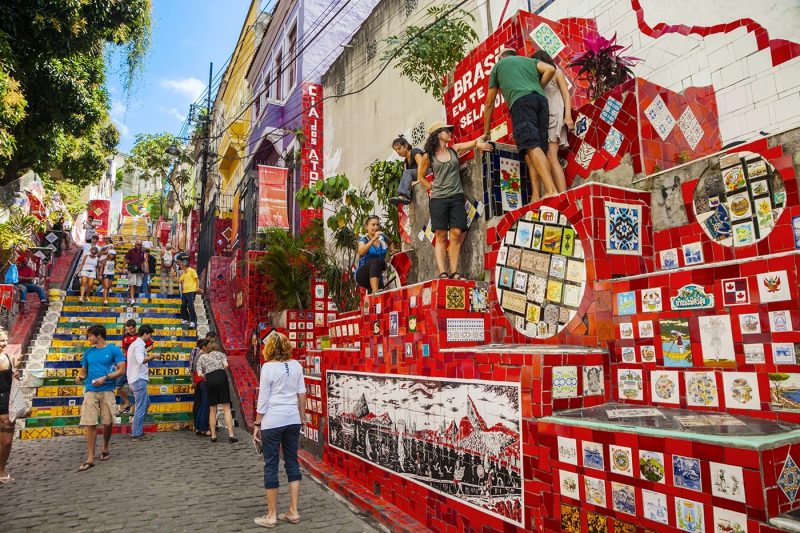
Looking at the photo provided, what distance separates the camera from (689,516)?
253 centimetres

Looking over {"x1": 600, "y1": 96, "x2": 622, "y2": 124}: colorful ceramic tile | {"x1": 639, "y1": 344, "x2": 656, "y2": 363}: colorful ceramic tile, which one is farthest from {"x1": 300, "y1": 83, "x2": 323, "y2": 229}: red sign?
{"x1": 639, "y1": 344, "x2": 656, "y2": 363}: colorful ceramic tile

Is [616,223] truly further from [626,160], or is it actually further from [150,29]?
[150,29]

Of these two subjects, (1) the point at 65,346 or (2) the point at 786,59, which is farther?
(1) the point at 65,346

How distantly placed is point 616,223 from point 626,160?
72 centimetres

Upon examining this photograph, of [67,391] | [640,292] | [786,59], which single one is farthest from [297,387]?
[67,391]

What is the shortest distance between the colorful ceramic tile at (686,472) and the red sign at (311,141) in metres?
12.3

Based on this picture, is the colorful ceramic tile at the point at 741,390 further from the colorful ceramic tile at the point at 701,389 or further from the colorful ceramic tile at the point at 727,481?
the colorful ceramic tile at the point at 727,481

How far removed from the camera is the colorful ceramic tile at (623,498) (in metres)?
2.78

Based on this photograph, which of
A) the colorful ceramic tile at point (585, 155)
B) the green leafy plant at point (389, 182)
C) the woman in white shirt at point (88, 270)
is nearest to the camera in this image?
the colorful ceramic tile at point (585, 155)

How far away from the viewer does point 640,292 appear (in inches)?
139

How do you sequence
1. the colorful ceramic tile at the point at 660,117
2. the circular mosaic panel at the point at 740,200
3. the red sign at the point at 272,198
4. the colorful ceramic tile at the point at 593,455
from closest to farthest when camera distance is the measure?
1. the colorful ceramic tile at the point at 593,455
2. the circular mosaic panel at the point at 740,200
3. the colorful ceramic tile at the point at 660,117
4. the red sign at the point at 272,198

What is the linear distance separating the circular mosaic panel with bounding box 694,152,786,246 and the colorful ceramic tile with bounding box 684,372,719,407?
97cm

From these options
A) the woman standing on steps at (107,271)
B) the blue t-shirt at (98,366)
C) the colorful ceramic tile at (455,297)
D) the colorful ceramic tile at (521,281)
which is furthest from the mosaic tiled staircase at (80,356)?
the colorful ceramic tile at (521,281)

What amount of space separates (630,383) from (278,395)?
3.02 m
